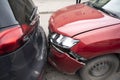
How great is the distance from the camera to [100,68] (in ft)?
10.7

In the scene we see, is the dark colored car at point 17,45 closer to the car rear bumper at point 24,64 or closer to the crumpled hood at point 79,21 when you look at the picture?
the car rear bumper at point 24,64

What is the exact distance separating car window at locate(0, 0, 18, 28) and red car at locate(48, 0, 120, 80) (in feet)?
3.75

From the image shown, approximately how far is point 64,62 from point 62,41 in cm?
31

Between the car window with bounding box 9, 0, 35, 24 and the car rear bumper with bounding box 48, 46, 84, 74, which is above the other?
the car window with bounding box 9, 0, 35, 24

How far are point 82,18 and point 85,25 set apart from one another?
0.81ft

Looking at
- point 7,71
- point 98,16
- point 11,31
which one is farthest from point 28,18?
point 98,16

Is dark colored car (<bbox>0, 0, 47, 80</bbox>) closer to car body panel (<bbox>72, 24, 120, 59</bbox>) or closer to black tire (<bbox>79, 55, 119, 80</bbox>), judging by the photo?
car body panel (<bbox>72, 24, 120, 59</bbox>)

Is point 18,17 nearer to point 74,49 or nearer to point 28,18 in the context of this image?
point 28,18

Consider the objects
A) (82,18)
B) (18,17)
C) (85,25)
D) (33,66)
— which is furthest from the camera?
(82,18)

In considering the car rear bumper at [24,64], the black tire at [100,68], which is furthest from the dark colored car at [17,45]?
the black tire at [100,68]

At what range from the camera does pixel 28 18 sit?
2387mm

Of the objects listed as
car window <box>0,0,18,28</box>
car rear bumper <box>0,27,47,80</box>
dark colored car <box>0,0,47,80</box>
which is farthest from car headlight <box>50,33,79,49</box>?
car window <box>0,0,18,28</box>

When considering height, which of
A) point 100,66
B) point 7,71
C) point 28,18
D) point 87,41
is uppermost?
point 28,18

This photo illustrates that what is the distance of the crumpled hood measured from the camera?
3.06 m
